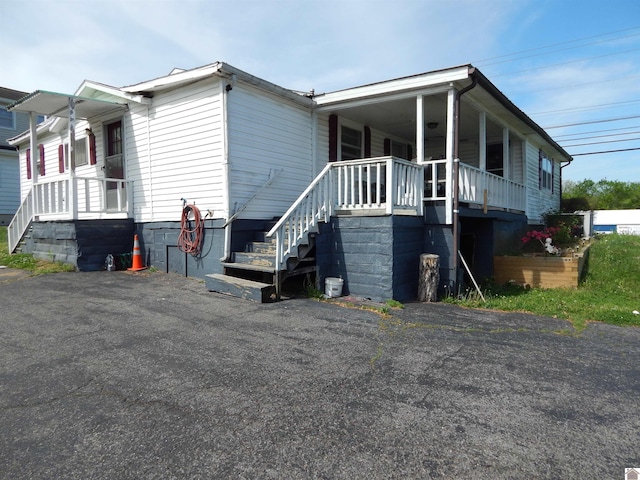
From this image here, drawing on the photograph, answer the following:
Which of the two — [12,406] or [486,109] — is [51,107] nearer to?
[12,406]

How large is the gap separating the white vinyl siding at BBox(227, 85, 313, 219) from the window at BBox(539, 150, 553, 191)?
32.9 ft

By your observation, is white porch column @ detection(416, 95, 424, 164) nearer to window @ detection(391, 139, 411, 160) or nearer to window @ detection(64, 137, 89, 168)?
window @ detection(391, 139, 411, 160)

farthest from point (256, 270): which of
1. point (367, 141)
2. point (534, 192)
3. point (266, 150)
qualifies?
point (534, 192)

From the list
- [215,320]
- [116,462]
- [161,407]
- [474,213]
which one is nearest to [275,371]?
[161,407]

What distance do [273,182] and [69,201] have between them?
4454 mm

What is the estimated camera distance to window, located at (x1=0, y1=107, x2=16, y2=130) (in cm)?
1936

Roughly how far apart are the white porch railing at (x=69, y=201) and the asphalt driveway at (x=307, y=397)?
4.00 meters

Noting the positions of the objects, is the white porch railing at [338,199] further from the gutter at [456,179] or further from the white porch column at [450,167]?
the gutter at [456,179]

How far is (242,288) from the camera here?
643 cm

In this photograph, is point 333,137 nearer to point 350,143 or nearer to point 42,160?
point 350,143

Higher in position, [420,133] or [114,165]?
[420,133]

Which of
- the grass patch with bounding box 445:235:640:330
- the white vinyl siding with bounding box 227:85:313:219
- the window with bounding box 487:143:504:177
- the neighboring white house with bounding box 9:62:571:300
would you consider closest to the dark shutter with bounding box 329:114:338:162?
the neighboring white house with bounding box 9:62:571:300

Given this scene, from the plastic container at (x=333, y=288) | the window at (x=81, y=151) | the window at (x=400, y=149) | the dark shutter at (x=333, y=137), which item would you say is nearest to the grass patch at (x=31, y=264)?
the window at (x=81, y=151)

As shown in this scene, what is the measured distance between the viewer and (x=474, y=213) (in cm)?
836
